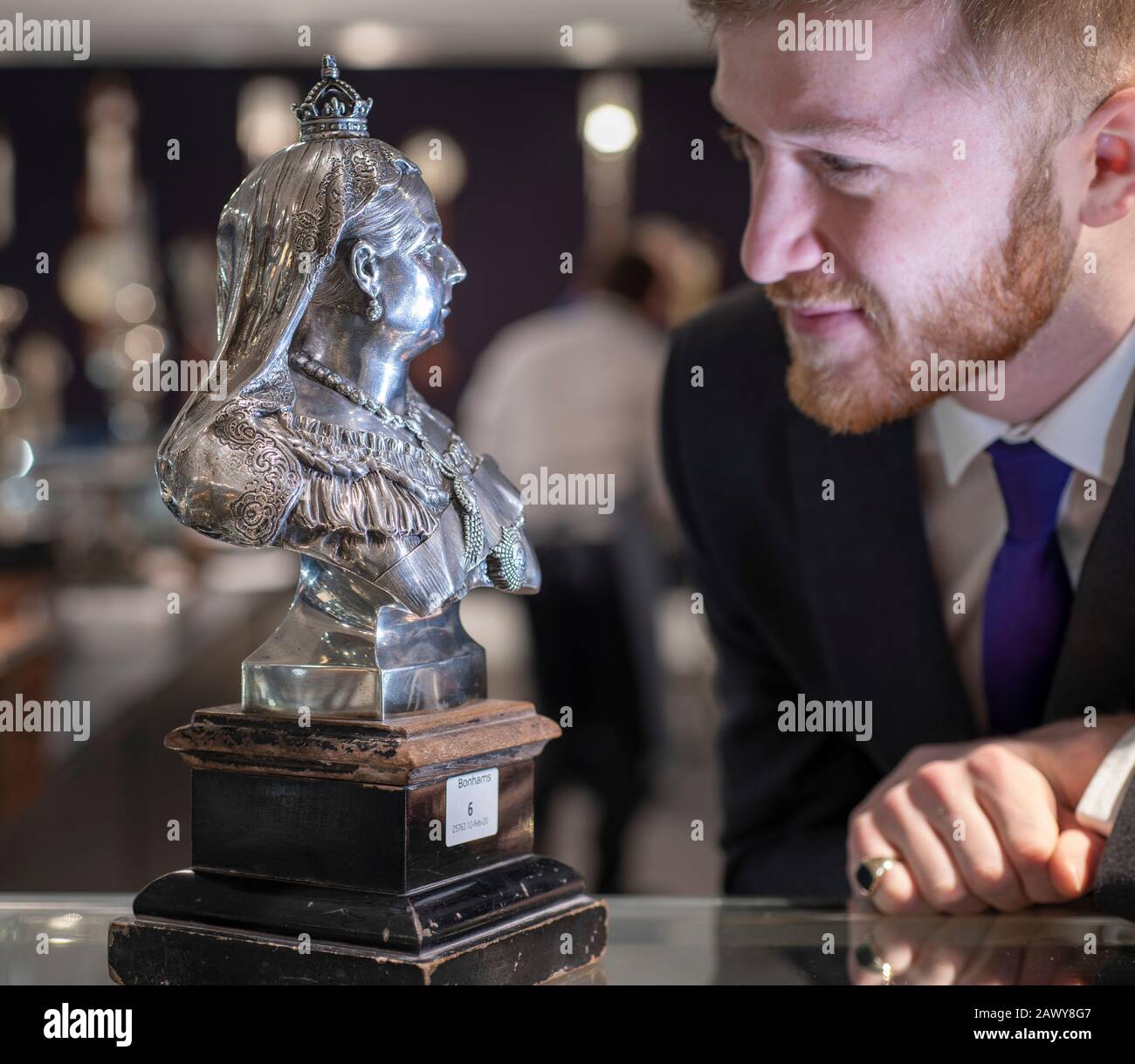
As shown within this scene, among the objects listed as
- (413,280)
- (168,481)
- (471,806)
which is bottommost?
(471,806)

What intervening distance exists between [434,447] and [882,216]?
1.79ft

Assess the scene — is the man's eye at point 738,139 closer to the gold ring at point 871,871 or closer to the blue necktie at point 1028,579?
the blue necktie at point 1028,579

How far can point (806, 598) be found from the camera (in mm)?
1779

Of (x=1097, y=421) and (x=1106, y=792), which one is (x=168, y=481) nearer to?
(x=1106, y=792)

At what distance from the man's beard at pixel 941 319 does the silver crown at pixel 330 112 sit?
52cm

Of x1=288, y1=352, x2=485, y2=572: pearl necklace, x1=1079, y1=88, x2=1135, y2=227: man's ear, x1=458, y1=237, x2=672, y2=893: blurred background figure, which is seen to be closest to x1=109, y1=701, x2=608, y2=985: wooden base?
x1=288, y1=352, x2=485, y2=572: pearl necklace

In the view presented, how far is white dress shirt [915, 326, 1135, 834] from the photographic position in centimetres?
158

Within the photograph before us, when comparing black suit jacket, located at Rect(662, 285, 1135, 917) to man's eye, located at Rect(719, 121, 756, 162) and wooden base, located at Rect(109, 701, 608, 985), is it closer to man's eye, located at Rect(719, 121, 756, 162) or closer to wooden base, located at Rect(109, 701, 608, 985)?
man's eye, located at Rect(719, 121, 756, 162)

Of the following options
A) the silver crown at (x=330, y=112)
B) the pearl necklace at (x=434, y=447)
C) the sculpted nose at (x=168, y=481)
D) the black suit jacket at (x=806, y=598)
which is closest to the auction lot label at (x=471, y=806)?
the pearl necklace at (x=434, y=447)

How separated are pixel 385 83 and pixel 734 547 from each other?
6844 millimetres

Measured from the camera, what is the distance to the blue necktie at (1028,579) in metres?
1.59

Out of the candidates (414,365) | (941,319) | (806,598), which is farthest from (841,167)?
(414,365)

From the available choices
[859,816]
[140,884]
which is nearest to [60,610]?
[140,884]

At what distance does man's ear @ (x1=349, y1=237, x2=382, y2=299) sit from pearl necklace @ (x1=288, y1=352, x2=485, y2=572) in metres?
0.07
